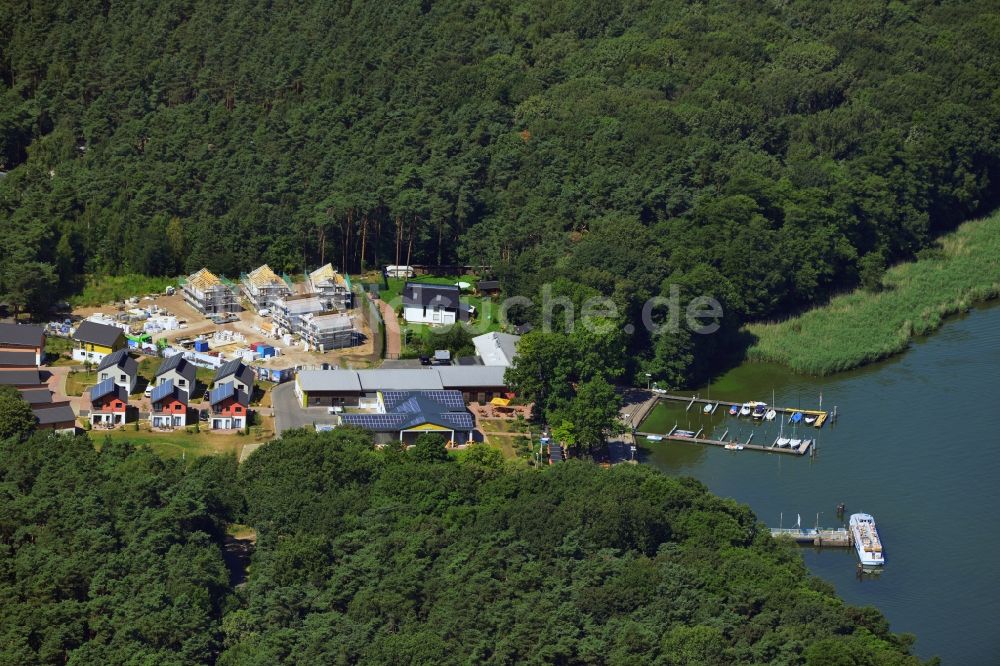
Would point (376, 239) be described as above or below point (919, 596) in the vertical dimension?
above

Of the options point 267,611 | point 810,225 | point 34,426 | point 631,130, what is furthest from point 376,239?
point 267,611

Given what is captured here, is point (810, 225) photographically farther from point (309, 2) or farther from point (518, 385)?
point (309, 2)

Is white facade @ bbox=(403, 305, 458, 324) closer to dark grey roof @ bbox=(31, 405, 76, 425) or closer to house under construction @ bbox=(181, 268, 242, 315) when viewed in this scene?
house under construction @ bbox=(181, 268, 242, 315)

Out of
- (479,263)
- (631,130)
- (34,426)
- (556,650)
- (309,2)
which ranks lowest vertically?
(556,650)

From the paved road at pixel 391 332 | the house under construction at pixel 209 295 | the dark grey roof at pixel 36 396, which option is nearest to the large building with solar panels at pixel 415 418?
the paved road at pixel 391 332

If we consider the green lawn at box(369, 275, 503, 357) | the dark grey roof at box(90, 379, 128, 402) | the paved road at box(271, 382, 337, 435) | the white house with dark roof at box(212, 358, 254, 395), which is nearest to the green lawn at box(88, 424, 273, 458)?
the paved road at box(271, 382, 337, 435)

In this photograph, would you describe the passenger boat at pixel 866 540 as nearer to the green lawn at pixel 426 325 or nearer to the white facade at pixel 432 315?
the green lawn at pixel 426 325
